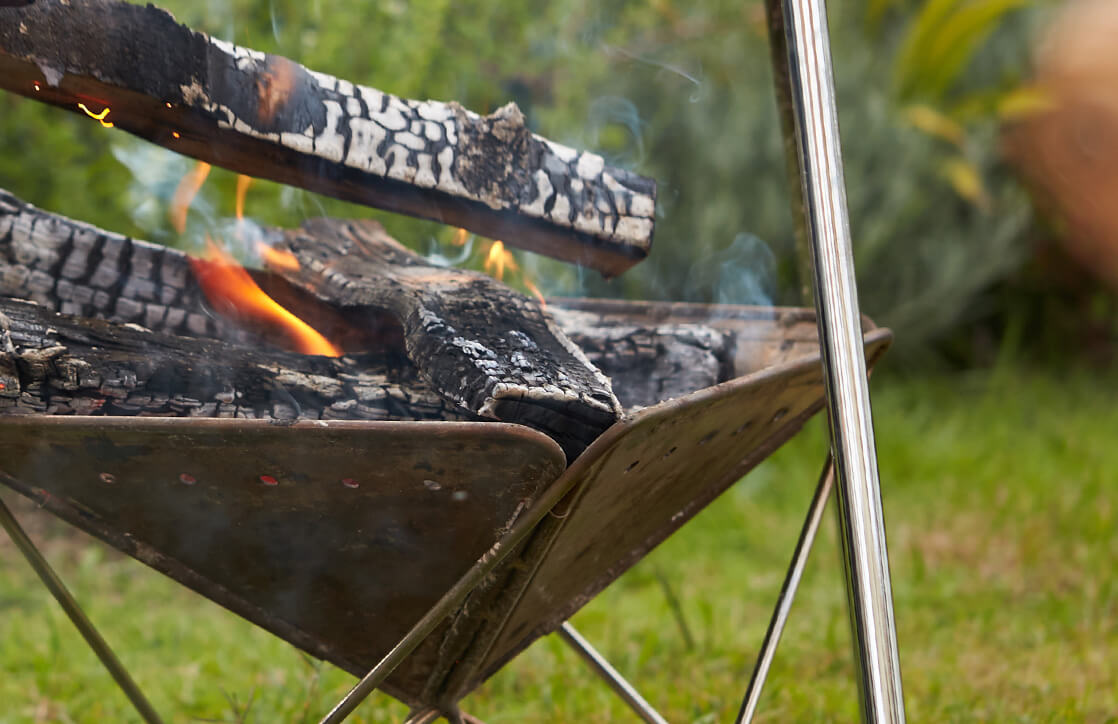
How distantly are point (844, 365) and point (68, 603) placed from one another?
0.80m

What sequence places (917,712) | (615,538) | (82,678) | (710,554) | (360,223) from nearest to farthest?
(615,538) → (360,223) → (917,712) → (82,678) → (710,554)

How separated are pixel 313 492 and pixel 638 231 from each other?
47cm

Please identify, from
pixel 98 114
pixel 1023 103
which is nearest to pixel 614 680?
pixel 98 114

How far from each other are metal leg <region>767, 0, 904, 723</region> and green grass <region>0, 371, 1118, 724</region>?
0.76 meters

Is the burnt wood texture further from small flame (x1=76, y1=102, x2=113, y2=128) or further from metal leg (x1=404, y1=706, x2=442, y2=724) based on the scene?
metal leg (x1=404, y1=706, x2=442, y2=724)

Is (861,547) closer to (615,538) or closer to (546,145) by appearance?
(615,538)

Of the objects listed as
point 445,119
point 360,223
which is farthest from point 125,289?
point 445,119

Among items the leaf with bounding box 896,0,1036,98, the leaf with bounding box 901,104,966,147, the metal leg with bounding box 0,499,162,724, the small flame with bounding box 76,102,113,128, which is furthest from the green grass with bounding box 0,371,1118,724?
the leaf with bounding box 896,0,1036,98

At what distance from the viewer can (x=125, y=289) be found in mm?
1043

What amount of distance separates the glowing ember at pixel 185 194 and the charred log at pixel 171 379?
1.10ft

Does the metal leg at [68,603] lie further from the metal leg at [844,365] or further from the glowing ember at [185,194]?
the metal leg at [844,365]

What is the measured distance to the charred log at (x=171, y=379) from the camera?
0.76 m

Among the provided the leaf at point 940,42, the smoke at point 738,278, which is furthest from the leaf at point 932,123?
Result: the smoke at point 738,278

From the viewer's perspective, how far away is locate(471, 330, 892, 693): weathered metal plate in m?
0.72
